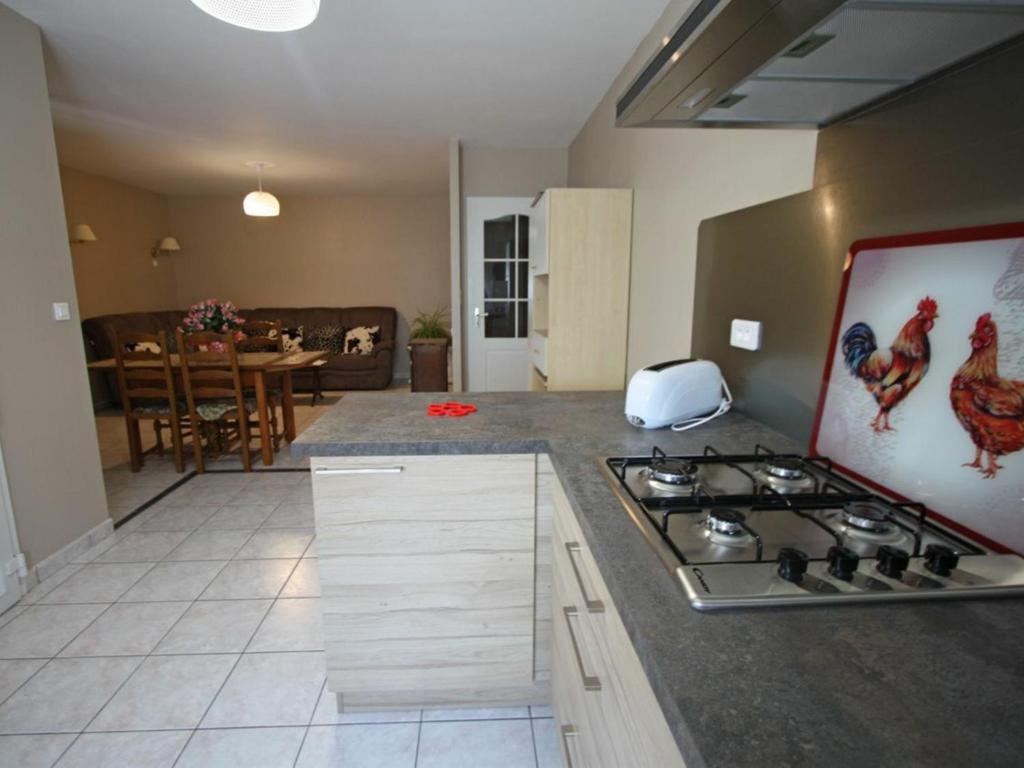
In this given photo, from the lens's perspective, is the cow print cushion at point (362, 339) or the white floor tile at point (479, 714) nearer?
the white floor tile at point (479, 714)

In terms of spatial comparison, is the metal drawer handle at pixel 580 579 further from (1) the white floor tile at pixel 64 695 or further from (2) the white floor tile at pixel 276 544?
(2) the white floor tile at pixel 276 544

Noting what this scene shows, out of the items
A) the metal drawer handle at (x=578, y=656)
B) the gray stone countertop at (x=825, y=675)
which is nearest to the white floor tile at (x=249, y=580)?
the metal drawer handle at (x=578, y=656)

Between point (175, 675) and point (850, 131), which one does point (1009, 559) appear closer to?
point (850, 131)

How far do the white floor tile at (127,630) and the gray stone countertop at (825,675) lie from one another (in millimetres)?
1932

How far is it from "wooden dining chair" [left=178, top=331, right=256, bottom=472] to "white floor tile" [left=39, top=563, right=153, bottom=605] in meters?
1.19

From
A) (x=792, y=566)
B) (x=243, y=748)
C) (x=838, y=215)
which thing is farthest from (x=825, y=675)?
(x=243, y=748)

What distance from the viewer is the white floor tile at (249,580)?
214 centimetres

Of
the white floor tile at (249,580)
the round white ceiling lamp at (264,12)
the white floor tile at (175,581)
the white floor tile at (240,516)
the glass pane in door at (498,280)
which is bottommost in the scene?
the white floor tile at (175,581)

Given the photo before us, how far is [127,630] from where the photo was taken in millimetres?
1927

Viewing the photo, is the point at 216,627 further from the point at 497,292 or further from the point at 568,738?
the point at 497,292

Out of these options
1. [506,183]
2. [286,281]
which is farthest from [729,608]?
[286,281]

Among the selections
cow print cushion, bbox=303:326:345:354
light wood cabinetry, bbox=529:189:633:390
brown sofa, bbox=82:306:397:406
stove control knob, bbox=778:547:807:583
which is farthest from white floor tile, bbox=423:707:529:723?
cow print cushion, bbox=303:326:345:354

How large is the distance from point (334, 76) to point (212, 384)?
2.20 meters

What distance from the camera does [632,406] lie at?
1.40 m
